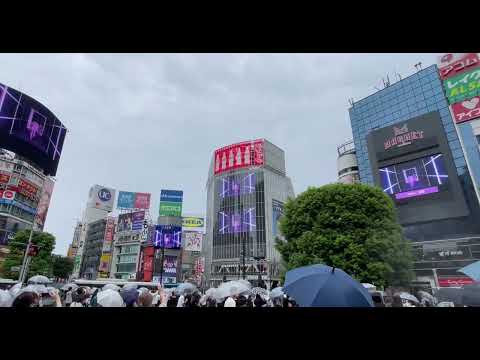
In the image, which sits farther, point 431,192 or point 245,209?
point 245,209

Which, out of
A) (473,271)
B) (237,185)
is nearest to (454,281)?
(473,271)

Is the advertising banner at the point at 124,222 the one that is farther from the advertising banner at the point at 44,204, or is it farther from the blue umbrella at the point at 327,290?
the blue umbrella at the point at 327,290

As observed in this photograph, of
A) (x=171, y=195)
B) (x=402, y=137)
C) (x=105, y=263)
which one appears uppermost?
(x=171, y=195)

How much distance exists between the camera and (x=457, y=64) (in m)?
30.3

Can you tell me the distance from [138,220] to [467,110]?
198 feet

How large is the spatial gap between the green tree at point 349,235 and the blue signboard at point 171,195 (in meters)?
55.1

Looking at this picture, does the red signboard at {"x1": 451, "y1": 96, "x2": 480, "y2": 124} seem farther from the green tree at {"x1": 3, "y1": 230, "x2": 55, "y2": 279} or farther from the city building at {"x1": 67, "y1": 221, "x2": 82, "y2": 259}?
the city building at {"x1": 67, "y1": 221, "x2": 82, "y2": 259}

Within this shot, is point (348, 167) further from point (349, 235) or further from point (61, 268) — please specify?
point (61, 268)

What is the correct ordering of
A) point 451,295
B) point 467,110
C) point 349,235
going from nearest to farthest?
point 451,295, point 349,235, point 467,110

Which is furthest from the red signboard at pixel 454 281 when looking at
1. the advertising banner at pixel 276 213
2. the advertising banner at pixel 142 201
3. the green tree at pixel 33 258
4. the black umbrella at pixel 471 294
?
the advertising banner at pixel 142 201

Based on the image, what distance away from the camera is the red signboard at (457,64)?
96.6 feet

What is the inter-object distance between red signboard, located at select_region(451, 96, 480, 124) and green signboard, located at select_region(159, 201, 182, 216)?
58.5 m
